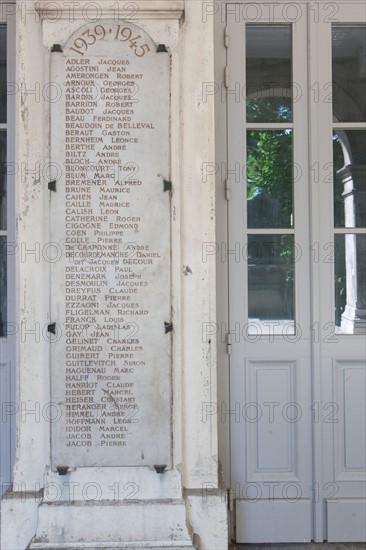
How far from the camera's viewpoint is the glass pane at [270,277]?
10.0 ft

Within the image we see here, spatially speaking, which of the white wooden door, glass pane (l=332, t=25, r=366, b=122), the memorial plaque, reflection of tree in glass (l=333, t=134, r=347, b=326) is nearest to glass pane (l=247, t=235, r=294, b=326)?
the white wooden door

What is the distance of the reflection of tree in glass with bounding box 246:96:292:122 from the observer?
306 cm

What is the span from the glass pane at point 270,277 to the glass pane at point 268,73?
2.27ft

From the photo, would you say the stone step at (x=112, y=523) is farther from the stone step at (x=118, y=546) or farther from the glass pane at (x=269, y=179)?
the glass pane at (x=269, y=179)

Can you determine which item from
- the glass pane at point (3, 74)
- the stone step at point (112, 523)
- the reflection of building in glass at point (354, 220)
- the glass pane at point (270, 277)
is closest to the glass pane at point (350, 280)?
the reflection of building in glass at point (354, 220)

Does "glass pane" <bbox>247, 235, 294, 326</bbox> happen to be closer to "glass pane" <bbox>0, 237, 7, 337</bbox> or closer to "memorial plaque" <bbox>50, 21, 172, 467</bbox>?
"memorial plaque" <bbox>50, 21, 172, 467</bbox>

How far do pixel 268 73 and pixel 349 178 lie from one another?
75cm

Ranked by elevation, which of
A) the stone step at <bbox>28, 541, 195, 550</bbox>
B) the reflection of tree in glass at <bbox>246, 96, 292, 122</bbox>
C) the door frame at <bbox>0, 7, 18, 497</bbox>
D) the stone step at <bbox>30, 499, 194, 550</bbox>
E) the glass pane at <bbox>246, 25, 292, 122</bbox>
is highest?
the glass pane at <bbox>246, 25, 292, 122</bbox>

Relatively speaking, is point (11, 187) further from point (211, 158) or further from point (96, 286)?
point (211, 158)

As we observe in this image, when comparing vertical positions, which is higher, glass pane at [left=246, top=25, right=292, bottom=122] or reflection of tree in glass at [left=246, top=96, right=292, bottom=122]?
glass pane at [left=246, top=25, right=292, bottom=122]

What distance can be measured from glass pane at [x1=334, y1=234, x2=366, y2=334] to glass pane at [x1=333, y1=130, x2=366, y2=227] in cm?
11

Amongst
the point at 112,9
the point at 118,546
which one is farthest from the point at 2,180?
the point at 118,546

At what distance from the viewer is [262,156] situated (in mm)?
3057

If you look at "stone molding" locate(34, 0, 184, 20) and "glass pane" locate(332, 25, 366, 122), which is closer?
"stone molding" locate(34, 0, 184, 20)
